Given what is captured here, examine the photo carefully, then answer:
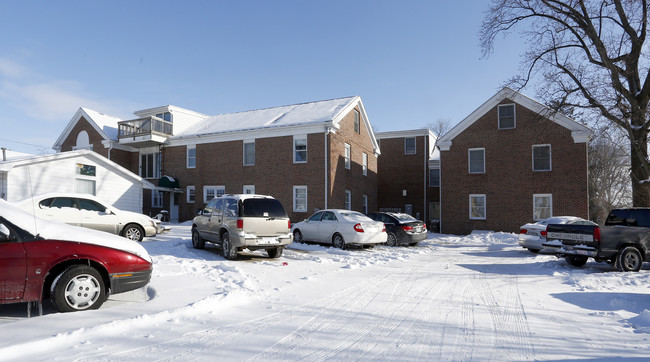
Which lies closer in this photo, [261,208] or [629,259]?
[629,259]

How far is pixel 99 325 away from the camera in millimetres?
4883

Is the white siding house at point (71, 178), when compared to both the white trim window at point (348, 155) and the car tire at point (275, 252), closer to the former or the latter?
the car tire at point (275, 252)

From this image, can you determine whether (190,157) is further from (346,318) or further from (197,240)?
(346,318)

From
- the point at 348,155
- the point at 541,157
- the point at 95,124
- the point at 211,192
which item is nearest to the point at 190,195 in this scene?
the point at 211,192

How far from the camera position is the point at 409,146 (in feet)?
113

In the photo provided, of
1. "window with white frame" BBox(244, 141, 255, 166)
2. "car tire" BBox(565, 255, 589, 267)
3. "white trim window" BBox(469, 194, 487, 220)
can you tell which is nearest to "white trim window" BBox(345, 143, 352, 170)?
"window with white frame" BBox(244, 141, 255, 166)

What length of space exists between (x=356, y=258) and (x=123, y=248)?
7354 mm

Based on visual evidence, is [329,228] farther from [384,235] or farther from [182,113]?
[182,113]

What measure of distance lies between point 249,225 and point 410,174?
81.2 ft

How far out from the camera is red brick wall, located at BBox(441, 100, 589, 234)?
2216cm

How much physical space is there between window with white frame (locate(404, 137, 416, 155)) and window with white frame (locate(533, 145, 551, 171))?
11841 millimetres

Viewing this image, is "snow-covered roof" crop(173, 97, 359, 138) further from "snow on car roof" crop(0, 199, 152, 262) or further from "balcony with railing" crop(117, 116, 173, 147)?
"snow on car roof" crop(0, 199, 152, 262)

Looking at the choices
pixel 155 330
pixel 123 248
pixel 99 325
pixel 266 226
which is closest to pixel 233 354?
pixel 155 330

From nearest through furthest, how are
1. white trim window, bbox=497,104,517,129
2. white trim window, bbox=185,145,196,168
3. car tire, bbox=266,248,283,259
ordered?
1. car tire, bbox=266,248,283,259
2. white trim window, bbox=497,104,517,129
3. white trim window, bbox=185,145,196,168
